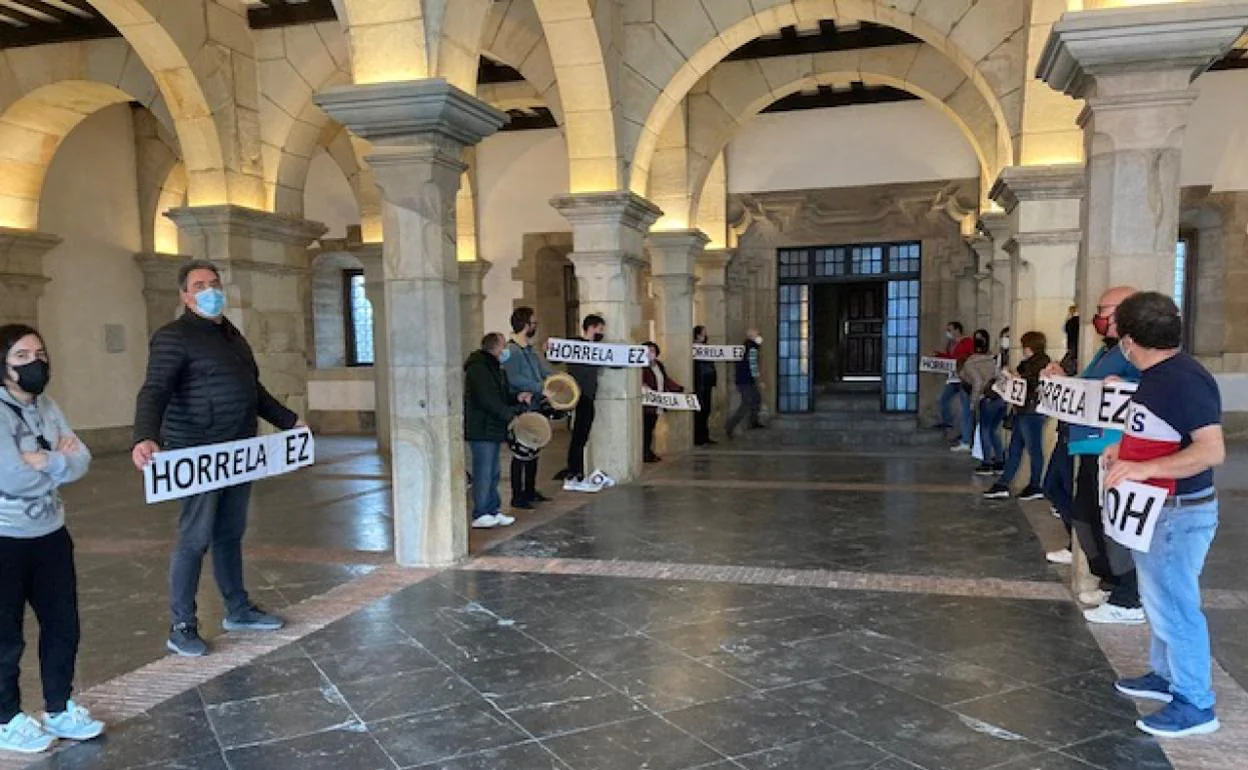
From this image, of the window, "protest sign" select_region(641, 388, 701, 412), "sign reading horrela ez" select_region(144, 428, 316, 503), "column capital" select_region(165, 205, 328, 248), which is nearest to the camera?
"sign reading horrela ez" select_region(144, 428, 316, 503)

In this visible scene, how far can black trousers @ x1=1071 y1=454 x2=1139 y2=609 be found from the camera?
4191 mm

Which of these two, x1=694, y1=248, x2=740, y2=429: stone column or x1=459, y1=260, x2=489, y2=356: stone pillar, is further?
x1=459, y1=260, x2=489, y2=356: stone pillar

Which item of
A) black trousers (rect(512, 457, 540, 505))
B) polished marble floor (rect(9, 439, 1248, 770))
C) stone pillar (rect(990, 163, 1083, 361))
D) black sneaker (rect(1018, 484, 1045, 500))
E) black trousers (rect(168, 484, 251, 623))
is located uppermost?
stone pillar (rect(990, 163, 1083, 361))

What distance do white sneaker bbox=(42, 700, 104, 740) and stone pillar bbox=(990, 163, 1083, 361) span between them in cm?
735

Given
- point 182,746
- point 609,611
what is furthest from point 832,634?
point 182,746

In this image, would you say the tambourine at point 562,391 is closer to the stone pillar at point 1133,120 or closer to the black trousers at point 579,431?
the black trousers at point 579,431

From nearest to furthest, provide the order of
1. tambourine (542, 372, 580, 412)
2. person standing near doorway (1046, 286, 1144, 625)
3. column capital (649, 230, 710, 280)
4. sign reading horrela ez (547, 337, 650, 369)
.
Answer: person standing near doorway (1046, 286, 1144, 625) → tambourine (542, 372, 580, 412) → sign reading horrela ez (547, 337, 650, 369) → column capital (649, 230, 710, 280)

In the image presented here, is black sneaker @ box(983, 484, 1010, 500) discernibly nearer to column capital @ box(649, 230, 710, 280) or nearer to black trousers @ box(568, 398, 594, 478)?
black trousers @ box(568, 398, 594, 478)

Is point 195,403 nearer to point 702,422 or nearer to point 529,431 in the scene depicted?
point 529,431

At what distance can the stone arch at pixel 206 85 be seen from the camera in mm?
8375

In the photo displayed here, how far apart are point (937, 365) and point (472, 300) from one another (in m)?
6.98

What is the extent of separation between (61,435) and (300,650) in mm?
1513

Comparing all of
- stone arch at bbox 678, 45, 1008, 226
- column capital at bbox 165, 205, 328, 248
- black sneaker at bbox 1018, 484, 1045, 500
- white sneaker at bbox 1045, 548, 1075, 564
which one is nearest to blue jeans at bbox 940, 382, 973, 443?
stone arch at bbox 678, 45, 1008, 226

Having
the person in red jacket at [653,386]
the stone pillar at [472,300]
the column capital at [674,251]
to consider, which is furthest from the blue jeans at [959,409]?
the stone pillar at [472,300]
